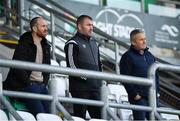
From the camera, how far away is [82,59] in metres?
6.84

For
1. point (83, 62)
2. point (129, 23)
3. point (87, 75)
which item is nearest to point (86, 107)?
point (83, 62)

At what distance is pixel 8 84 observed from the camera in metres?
6.37

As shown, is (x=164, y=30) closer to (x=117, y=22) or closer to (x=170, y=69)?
(x=117, y=22)

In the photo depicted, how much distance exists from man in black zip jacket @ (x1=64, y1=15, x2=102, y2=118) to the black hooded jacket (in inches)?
9.0

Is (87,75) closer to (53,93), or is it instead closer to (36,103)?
(53,93)

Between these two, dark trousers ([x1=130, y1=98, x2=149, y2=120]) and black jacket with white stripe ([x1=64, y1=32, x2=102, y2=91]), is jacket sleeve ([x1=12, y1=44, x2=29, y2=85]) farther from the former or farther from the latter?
dark trousers ([x1=130, y1=98, x2=149, y2=120])

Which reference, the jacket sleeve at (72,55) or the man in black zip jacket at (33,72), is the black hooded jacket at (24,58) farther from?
the jacket sleeve at (72,55)

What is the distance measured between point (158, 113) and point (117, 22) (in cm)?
745

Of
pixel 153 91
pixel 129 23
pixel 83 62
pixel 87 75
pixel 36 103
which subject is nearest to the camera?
pixel 87 75

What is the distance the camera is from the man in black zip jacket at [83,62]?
6656 millimetres

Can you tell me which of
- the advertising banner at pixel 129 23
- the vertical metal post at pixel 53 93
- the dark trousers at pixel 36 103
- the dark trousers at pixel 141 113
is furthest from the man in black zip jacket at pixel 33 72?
the advertising banner at pixel 129 23

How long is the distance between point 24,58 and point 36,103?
503mm

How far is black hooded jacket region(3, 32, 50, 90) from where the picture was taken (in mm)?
6289

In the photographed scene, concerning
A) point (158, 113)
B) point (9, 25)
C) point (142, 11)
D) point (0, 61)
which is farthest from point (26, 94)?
point (142, 11)
